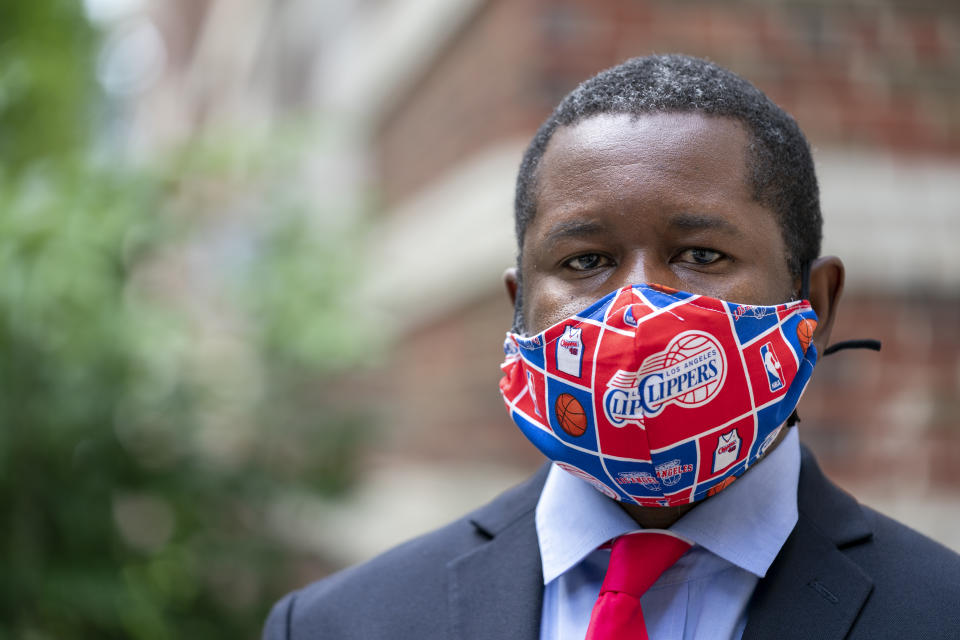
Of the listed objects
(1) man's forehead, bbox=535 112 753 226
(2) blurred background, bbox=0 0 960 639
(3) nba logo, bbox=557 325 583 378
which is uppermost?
(1) man's forehead, bbox=535 112 753 226

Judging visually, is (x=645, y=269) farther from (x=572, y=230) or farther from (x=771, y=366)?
(x=771, y=366)

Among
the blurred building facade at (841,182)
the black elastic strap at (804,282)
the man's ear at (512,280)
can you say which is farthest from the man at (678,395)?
the blurred building facade at (841,182)

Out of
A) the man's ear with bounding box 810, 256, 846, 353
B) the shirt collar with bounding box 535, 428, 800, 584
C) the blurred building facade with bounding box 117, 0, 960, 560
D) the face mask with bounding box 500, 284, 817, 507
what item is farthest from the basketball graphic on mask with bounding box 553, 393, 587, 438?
the blurred building facade with bounding box 117, 0, 960, 560

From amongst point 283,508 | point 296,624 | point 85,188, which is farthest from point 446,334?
point 296,624

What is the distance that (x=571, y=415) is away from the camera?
1738 millimetres

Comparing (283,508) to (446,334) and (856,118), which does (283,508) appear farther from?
(856,118)

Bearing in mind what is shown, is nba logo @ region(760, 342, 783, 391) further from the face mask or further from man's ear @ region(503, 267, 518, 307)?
man's ear @ region(503, 267, 518, 307)

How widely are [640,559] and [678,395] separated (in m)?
0.32

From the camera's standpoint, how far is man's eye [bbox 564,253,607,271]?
1.84m

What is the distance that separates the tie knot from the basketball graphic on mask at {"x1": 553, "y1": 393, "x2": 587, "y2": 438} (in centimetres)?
23

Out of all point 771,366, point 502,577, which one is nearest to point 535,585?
point 502,577

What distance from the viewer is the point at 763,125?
74.0 inches

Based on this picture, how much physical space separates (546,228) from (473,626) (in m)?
0.79

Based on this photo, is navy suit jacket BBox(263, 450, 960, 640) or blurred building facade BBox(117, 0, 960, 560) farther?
blurred building facade BBox(117, 0, 960, 560)
